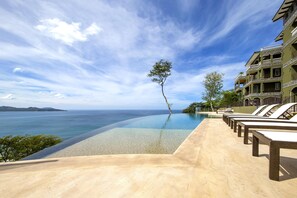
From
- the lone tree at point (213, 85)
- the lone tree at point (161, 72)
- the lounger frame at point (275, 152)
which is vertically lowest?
the lounger frame at point (275, 152)

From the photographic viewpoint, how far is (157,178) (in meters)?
2.38

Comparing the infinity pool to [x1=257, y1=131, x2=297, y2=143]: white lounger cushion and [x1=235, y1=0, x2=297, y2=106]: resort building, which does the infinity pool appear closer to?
[x1=257, y1=131, x2=297, y2=143]: white lounger cushion

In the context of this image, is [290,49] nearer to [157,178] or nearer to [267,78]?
[267,78]

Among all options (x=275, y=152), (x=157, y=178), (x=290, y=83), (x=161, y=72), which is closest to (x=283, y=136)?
(x=275, y=152)

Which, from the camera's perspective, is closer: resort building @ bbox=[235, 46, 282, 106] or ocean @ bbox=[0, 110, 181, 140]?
ocean @ bbox=[0, 110, 181, 140]

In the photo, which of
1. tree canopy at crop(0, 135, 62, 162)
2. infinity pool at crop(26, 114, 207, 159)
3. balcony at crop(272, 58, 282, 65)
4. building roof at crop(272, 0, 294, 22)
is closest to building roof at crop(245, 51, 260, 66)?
balcony at crop(272, 58, 282, 65)

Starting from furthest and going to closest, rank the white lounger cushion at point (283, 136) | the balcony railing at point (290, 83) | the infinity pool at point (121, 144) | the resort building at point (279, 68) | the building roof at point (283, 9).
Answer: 1. the building roof at point (283, 9)
2. the resort building at point (279, 68)
3. the balcony railing at point (290, 83)
4. the infinity pool at point (121, 144)
5. the white lounger cushion at point (283, 136)

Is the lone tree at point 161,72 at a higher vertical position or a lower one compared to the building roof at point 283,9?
lower

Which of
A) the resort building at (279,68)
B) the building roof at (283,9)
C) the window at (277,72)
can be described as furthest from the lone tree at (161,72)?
the building roof at (283,9)

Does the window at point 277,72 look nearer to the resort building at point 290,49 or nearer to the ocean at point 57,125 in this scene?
the resort building at point 290,49

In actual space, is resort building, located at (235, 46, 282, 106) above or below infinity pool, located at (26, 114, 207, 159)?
above

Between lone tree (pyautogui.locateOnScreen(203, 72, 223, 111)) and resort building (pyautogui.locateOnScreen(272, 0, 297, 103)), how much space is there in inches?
543

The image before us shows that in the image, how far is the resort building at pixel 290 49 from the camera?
49.2 ft

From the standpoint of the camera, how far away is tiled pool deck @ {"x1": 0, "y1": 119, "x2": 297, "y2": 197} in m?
2.00
